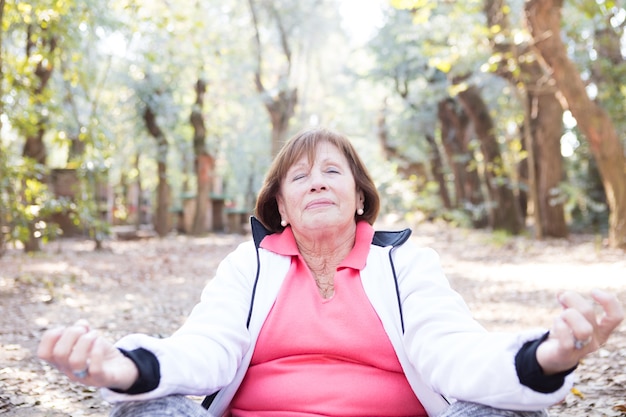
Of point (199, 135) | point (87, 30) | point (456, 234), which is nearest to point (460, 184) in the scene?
point (456, 234)

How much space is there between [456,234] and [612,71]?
7607mm

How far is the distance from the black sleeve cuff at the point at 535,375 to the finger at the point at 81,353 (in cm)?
110

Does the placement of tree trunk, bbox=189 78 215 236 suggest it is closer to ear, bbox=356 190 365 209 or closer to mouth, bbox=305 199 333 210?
ear, bbox=356 190 365 209

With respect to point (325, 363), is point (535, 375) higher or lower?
higher

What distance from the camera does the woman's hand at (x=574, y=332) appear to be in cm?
148

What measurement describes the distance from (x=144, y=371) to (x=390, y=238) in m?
1.14

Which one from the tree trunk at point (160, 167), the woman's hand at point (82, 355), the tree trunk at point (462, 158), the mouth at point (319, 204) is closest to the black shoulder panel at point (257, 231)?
the mouth at point (319, 204)

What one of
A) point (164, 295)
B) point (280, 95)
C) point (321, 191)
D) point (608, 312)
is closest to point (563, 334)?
point (608, 312)

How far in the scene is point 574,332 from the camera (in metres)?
1.48

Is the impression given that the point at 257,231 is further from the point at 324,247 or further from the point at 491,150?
the point at 491,150

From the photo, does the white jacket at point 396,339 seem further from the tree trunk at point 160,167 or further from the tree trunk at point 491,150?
the tree trunk at point 160,167

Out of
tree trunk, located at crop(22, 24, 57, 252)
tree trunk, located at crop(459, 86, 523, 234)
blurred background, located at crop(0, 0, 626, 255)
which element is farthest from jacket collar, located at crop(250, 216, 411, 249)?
tree trunk, located at crop(459, 86, 523, 234)

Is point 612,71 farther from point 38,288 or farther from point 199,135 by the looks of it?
point 199,135

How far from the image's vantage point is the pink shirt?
2.08 metres
